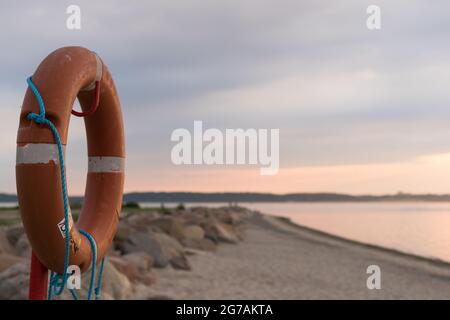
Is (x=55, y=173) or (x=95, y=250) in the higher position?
(x=55, y=173)

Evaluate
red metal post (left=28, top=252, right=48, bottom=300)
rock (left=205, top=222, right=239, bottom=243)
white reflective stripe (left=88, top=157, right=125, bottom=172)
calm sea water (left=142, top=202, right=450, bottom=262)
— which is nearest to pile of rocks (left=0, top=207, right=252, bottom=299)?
rock (left=205, top=222, right=239, bottom=243)

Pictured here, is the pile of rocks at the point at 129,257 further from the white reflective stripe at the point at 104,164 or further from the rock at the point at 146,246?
the white reflective stripe at the point at 104,164

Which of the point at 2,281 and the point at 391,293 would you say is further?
the point at 391,293

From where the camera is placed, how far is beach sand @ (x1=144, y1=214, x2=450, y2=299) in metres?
9.60

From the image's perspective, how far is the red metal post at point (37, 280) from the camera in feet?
13.5

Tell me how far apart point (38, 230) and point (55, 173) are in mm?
414

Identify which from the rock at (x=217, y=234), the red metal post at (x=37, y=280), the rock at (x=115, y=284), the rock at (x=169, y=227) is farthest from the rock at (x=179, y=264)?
the red metal post at (x=37, y=280)

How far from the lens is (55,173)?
3.77m

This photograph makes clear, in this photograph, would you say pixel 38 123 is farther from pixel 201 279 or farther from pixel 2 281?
pixel 201 279

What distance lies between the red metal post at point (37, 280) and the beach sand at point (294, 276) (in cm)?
414

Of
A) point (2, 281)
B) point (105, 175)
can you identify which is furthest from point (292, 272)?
point (105, 175)

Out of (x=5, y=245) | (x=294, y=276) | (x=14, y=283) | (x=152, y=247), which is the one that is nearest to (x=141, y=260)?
(x=152, y=247)
